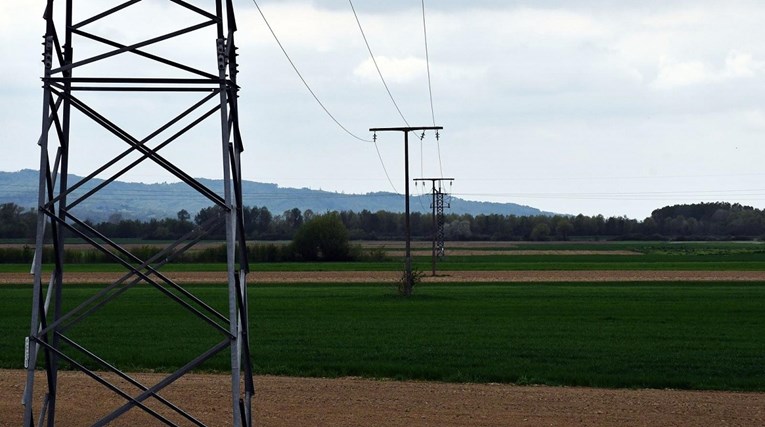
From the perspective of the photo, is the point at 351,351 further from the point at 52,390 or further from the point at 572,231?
the point at 572,231

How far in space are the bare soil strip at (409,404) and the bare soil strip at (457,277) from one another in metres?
42.8

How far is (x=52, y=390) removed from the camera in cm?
1127

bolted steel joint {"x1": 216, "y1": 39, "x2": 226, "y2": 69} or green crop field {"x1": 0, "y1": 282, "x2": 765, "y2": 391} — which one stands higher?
bolted steel joint {"x1": 216, "y1": 39, "x2": 226, "y2": 69}

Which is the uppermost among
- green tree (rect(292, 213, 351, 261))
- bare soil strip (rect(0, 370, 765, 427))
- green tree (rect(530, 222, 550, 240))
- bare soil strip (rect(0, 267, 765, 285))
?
green tree (rect(530, 222, 550, 240))

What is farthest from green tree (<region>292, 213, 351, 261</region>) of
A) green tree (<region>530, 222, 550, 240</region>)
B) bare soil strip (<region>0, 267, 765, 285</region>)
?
green tree (<region>530, 222, 550, 240</region>)

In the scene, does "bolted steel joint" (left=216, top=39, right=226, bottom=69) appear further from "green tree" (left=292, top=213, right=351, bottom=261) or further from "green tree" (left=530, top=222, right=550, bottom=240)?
"green tree" (left=530, top=222, right=550, bottom=240)

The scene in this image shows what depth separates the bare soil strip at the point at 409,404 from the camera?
13891 millimetres

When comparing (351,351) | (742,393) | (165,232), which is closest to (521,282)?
(351,351)

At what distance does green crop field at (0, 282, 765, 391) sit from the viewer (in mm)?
19625

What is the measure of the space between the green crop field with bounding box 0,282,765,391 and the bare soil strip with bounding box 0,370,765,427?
154cm

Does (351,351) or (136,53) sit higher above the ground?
(136,53)

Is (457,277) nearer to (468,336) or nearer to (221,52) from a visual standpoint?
(468,336)

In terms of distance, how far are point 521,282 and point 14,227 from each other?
85.1 metres

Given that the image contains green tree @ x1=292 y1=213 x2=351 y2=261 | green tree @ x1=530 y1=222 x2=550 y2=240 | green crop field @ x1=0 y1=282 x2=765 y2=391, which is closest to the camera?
Result: green crop field @ x1=0 y1=282 x2=765 y2=391
